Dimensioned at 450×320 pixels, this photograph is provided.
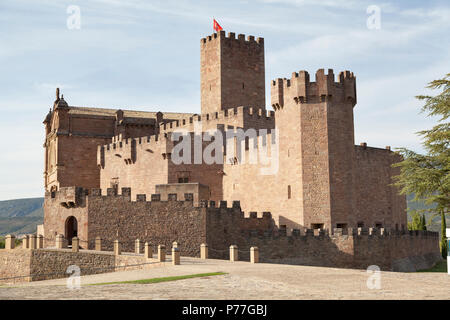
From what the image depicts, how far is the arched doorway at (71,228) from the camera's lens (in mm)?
34969

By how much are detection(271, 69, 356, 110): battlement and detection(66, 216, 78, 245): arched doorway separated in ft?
50.1

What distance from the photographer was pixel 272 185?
115 feet

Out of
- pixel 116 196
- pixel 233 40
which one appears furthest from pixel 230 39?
pixel 116 196

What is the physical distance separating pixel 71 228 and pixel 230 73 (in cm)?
1924

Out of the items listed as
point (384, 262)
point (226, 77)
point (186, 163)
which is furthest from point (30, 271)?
point (226, 77)

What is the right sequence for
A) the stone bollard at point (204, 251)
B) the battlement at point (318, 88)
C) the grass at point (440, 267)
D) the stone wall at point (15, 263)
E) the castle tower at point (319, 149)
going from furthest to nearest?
the grass at point (440, 267) < the battlement at point (318, 88) < the castle tower at point (319, 149) < the stone wall at point (15, 263) < the stone bollard at point (204, 251)

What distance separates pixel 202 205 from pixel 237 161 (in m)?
9.20

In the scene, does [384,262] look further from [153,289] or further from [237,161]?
[153,289]

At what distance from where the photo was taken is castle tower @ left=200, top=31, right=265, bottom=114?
45.9 metres

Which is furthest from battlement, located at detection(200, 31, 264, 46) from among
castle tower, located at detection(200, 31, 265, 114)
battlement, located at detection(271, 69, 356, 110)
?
battlement, located at detection(271, 69, 356, 110)

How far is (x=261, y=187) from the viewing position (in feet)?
118

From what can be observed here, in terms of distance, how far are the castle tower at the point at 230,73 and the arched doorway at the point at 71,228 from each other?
51.7 ft

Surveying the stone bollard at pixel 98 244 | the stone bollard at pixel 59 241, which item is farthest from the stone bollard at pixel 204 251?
the stone bollard at pixel 59 241

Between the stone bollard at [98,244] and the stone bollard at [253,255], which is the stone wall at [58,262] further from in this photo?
the stone bollard at [253,255]
